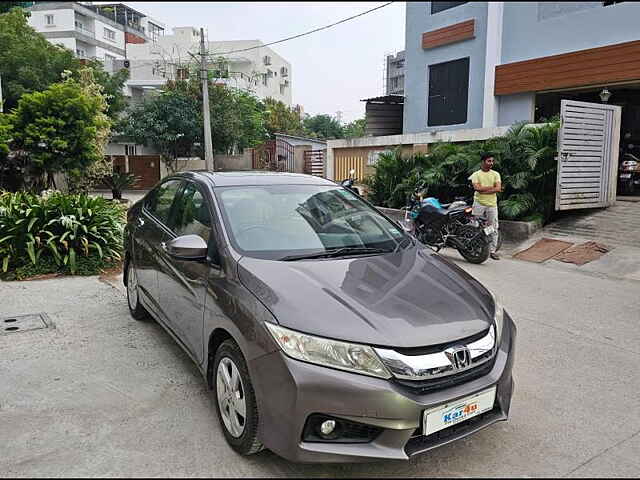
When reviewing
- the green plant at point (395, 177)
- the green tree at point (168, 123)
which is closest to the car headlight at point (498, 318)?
the green plant at point (395, 177)

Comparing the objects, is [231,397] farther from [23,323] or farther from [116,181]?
[116,181]

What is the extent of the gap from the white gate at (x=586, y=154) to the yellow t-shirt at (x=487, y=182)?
5.32 ft

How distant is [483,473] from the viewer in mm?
2498

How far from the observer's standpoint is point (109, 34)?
51.9 m

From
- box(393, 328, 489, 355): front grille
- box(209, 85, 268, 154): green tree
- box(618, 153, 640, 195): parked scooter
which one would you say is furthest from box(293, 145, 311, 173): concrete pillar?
box(393, 328, 489, 355): front grille

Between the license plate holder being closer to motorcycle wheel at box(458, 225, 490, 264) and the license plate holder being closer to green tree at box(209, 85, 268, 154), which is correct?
motorcycle wheel at box(458, 225, 490, 264)

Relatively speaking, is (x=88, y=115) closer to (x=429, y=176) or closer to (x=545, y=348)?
(x=429, y=176)

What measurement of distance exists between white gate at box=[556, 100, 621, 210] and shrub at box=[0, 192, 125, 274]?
24.0ft

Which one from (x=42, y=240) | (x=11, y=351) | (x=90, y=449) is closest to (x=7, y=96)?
(x=42, y=240)

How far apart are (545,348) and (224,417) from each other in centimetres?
280

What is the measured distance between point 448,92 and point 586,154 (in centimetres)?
612

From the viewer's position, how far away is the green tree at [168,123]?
24656 millimetres

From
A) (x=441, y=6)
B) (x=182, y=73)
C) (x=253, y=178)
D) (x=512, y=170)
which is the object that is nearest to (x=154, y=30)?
(x=182, y=73)

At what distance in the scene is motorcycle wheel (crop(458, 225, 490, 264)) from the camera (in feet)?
25.1
